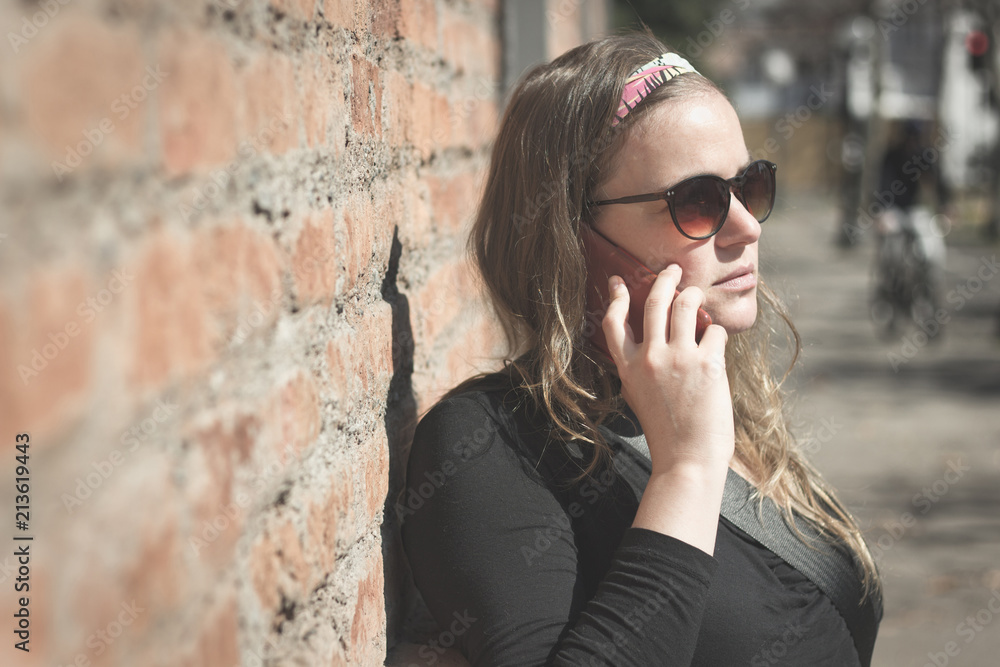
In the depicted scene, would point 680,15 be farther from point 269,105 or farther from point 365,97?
point 269,105

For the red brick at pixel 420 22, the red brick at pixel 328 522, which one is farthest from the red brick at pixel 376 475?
the red brick at pixel 420 22

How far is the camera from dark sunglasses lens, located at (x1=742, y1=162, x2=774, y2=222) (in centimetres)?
195

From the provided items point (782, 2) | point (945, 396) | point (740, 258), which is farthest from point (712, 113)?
point (782, 2)

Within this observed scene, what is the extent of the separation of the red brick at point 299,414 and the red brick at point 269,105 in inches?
11.7

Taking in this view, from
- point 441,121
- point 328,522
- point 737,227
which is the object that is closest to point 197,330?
point 328,522

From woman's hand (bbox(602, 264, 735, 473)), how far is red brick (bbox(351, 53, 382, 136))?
56 centimetres

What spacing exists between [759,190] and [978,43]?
48.6 feet

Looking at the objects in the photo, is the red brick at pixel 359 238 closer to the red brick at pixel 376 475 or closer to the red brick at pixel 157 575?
the red brick at pixel 376 475

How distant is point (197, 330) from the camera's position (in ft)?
2.96

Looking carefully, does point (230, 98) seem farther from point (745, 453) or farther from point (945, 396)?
point (945, 396)

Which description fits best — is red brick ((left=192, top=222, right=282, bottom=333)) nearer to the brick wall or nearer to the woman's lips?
the brick wall

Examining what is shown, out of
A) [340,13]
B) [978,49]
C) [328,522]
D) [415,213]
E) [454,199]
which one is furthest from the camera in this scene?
[978,49]

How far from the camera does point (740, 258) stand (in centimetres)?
194

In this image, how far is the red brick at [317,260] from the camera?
1.20 metres
